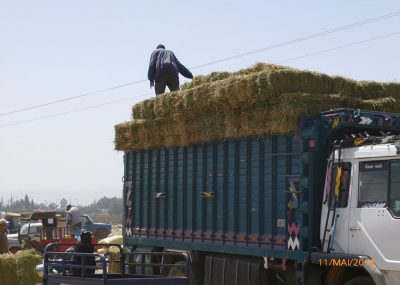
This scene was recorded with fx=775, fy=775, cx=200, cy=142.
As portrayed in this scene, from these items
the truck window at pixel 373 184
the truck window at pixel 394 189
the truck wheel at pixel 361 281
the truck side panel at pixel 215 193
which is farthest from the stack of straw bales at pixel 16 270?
the truck window at pixel 394 189

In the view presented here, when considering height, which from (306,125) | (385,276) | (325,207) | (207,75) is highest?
(207,75)

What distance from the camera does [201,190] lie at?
14656 millimetres

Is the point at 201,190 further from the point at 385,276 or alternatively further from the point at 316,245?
the point at 385,276

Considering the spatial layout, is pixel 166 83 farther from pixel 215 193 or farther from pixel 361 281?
pixel 361 281

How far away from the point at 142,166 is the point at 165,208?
56.0 inches

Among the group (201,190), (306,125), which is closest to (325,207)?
(306,125)

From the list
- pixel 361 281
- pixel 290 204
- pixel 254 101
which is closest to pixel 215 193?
pixel 254 101

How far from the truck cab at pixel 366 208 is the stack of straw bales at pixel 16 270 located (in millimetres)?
9159

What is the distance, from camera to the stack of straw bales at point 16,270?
18.3 meters

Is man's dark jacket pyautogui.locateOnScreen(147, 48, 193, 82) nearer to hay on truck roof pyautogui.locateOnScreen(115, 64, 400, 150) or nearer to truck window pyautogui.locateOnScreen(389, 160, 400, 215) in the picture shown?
hay on truck roof pyautogui.locateOnScreen(115, 64, 400, 150)
